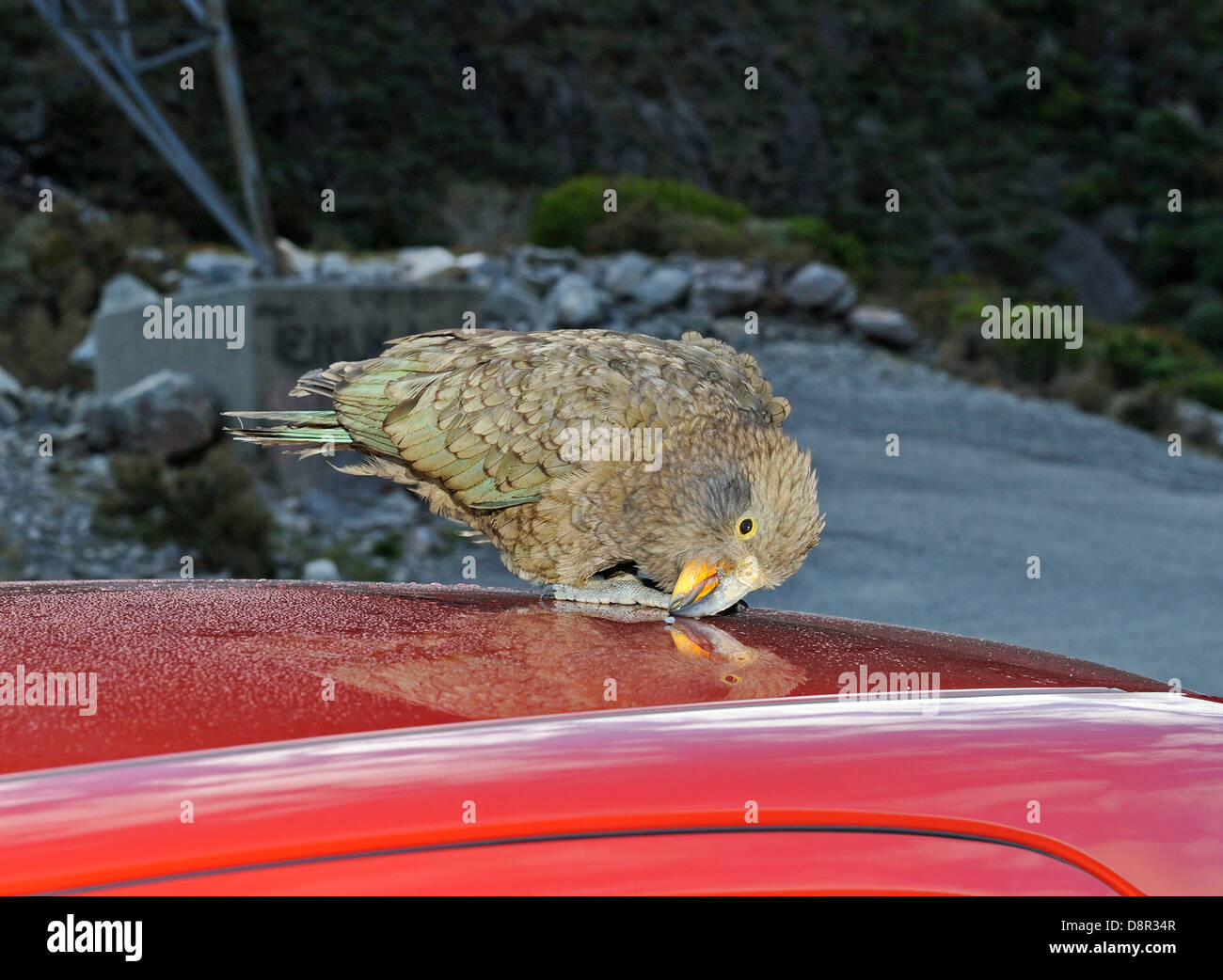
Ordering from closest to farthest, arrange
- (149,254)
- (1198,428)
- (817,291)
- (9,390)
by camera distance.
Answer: (9,390) → (817,291) → (149,254) → (1198,428)

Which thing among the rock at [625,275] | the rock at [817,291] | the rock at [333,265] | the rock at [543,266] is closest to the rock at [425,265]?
the rock at [333,265]

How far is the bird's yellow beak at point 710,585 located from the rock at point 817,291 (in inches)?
625

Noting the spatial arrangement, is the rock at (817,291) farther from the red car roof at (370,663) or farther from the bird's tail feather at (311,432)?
the red car roof at (370,663)

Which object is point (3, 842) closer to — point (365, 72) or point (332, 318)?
point (332, 318)

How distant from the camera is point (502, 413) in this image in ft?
9.32

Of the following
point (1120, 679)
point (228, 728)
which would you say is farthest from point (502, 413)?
point (228, 728)

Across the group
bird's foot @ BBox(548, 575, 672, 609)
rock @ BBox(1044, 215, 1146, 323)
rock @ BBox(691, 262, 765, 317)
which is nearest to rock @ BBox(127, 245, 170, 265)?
rock @ BBox(691, 262, 765, 317)

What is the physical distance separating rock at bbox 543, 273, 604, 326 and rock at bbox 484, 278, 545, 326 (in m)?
0.16

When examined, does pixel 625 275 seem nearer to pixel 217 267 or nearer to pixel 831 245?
pixel 217 267

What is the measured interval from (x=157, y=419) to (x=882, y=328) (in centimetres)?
1150

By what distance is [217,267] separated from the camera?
18.2m

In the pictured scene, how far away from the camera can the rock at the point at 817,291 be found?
1786cm

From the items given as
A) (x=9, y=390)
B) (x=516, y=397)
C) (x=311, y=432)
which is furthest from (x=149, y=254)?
(x=516, y=397)

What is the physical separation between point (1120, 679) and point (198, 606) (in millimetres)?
1305
